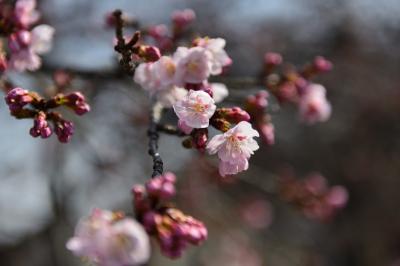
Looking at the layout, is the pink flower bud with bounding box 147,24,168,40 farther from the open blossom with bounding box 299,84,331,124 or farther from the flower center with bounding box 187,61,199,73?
the open blossom with bounding box 299,84,331,124

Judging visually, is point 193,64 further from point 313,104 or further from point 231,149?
point 313,104

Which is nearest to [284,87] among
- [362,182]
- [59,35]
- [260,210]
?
[59,35]

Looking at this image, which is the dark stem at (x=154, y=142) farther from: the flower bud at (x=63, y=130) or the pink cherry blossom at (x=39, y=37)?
the pink cherry blossom at (x=39, y=37)

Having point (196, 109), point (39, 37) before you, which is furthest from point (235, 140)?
point (39, 37)

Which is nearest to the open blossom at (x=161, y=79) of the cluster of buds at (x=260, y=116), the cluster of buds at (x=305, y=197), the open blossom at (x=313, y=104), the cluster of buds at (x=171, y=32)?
the cluster of buds at (x=260, y=116)

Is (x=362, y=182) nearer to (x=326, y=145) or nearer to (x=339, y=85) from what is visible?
(x=326, y=145)

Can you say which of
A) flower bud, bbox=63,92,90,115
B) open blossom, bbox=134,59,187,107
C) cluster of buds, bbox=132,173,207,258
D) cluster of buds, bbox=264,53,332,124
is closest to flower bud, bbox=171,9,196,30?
cluster of buds, bbox=264,53,332,124
